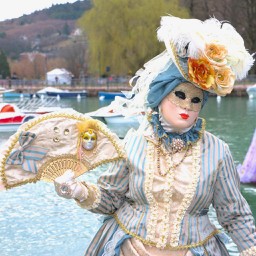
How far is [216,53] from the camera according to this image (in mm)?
1823

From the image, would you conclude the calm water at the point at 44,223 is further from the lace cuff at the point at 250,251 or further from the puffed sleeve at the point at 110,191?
the lace cuff at the point at 250,251

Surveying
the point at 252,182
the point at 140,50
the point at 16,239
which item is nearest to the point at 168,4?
the point at 140,50

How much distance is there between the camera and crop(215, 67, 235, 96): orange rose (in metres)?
1.83

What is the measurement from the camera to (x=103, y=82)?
31188 mm

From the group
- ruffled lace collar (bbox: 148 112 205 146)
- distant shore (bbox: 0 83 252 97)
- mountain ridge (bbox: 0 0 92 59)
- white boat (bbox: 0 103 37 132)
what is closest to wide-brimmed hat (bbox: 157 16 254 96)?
ruffled lace collar (bbox: 148 112 205 146)

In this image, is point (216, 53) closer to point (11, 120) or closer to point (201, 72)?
point (201, 72)

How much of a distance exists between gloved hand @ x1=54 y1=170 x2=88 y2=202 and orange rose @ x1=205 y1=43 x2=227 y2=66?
600 mm

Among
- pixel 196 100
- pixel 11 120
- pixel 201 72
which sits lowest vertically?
pixel 11 120

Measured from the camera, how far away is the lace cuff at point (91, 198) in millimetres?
1869

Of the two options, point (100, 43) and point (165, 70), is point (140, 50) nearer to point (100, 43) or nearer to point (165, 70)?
point (100, 43)

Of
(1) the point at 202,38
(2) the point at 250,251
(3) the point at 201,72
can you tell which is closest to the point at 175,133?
(3) the point at 201,72

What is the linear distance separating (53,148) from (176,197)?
17.7 inches

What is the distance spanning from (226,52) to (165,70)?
220mm

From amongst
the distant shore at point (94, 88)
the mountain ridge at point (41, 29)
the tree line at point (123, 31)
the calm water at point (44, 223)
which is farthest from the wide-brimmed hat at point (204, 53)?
the mountain ridge at point (41, 29)
